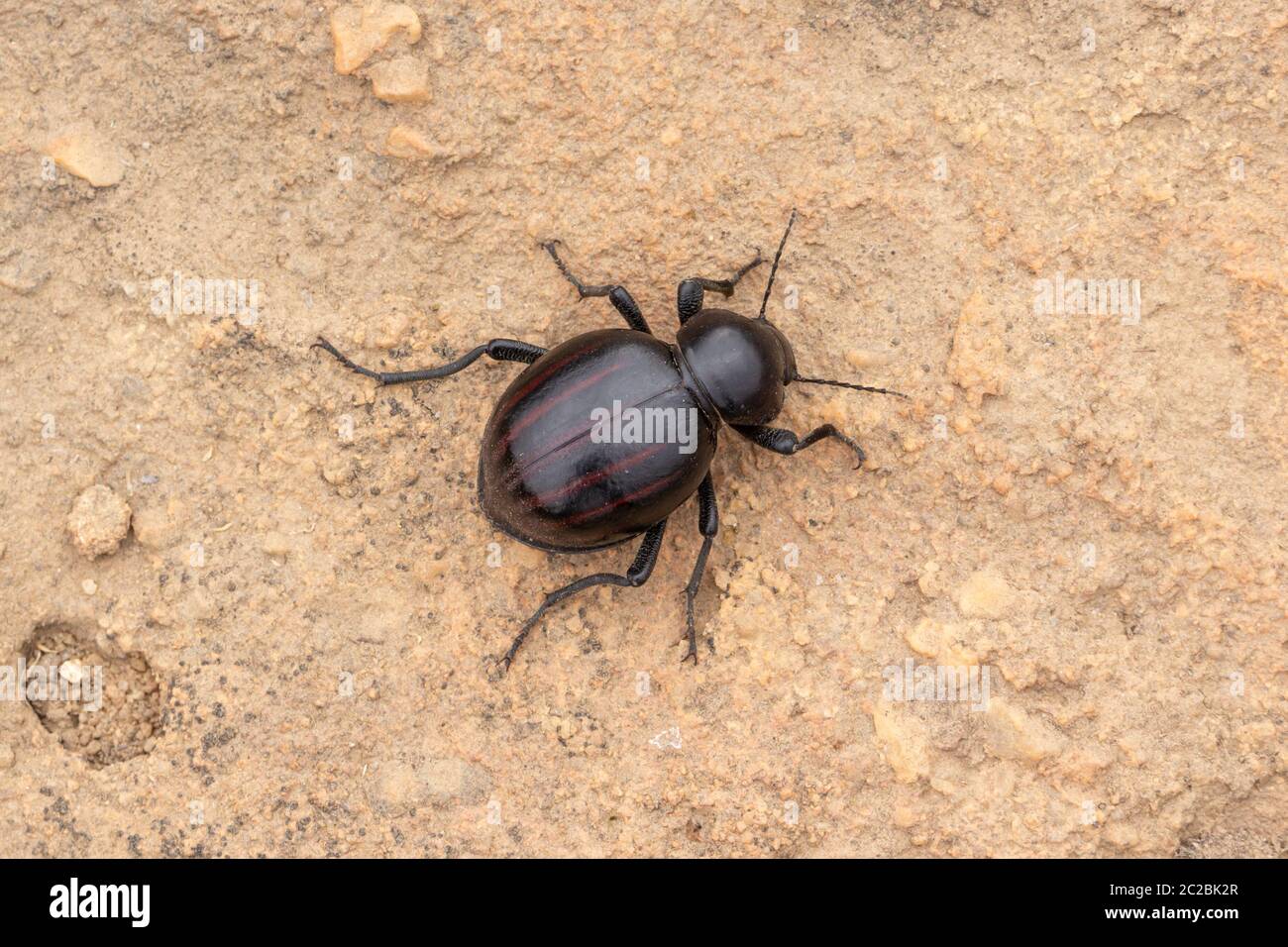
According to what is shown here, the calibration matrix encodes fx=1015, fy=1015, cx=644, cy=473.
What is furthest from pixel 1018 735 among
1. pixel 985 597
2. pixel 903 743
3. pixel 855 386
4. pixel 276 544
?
pixel 276 544

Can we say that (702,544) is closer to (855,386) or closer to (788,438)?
(788,438)

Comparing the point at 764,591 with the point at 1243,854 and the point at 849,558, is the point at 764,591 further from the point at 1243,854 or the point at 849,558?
the point at 1243,854

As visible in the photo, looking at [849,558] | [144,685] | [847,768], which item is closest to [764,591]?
[849,558]

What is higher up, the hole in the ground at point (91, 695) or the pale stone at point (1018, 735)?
the pale stone at point (1018, 735)

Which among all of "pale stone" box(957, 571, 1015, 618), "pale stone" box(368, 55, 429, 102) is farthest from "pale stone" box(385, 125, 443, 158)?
"pale stone" box(957, 571, 1015, 618)

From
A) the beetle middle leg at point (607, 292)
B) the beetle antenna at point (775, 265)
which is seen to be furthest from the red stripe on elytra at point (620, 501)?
the beetle antenna at point (775, 265)

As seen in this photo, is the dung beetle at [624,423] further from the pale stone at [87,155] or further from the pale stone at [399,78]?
the pale stone at [87,155]
